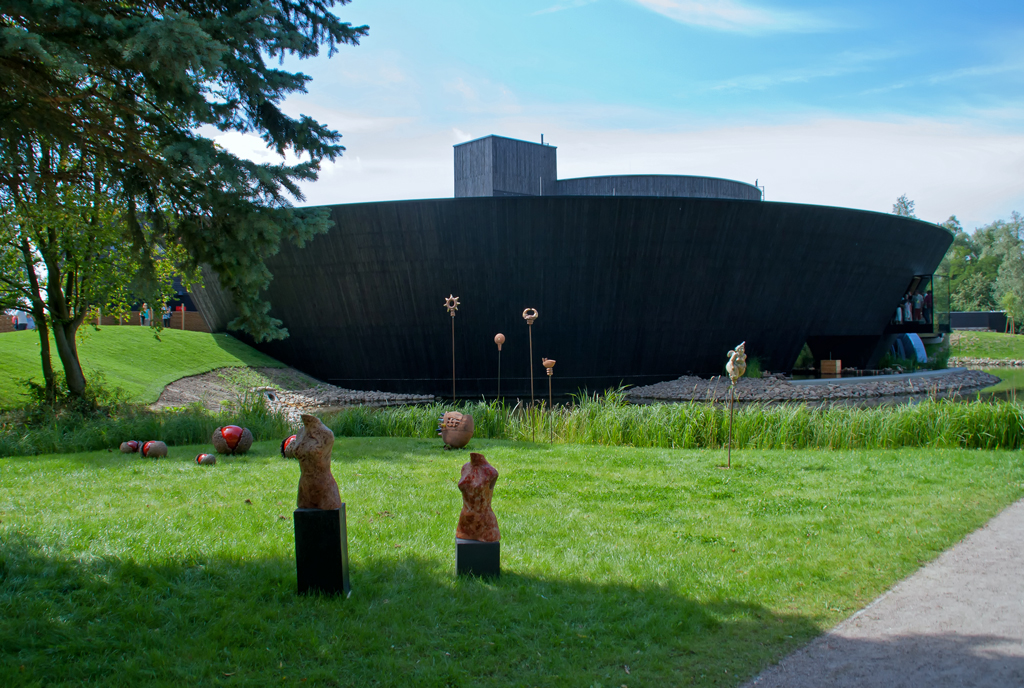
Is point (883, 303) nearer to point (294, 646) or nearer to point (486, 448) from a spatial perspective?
point (486, 448)

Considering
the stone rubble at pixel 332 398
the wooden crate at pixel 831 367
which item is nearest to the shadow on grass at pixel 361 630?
the stone rubble at pixel 332 398

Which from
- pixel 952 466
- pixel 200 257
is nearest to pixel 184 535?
pixel 200 257

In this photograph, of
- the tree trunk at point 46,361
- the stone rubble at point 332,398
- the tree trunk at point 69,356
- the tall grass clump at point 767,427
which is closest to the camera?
the tall grass clump at point 767,427

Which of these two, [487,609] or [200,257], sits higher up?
[200,257]

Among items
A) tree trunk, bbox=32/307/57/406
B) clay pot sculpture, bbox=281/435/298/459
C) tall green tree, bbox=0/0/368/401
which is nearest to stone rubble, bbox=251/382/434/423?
tree trunk, bbox=32/307/57/406

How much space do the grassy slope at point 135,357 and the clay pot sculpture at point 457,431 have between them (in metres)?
7.76

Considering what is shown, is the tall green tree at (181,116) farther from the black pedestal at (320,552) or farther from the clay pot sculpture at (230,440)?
the clay pot sculpture at (230,440)

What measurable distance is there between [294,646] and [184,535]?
6.49 feet

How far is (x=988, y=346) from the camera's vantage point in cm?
4112

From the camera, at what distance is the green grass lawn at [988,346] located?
39.8 meters

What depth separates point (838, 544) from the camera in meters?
4.88

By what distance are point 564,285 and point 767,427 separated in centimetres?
773

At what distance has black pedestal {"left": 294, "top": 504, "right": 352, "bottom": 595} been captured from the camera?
3.84 meters

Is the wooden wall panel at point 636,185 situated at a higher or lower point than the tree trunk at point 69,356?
higher
